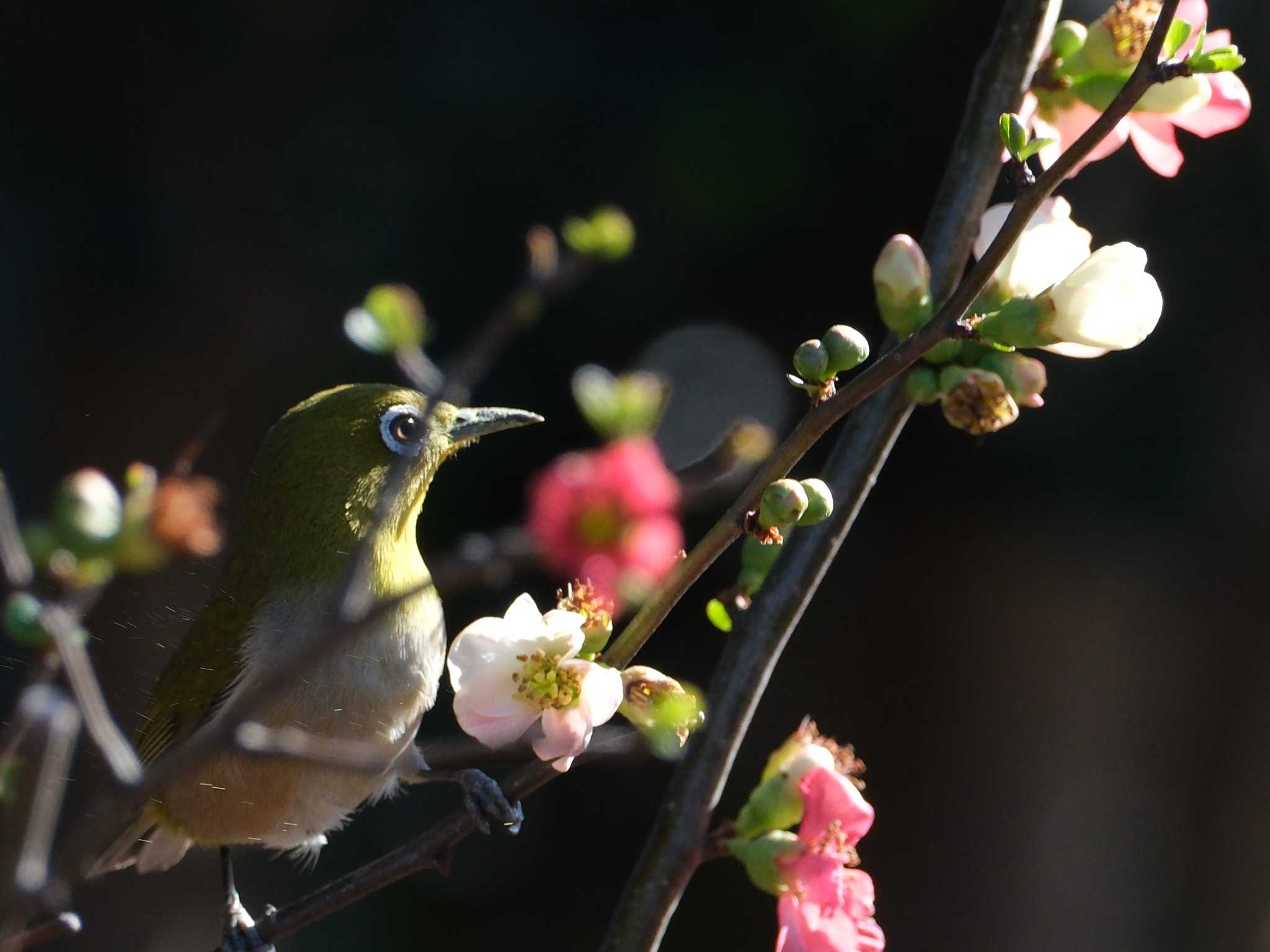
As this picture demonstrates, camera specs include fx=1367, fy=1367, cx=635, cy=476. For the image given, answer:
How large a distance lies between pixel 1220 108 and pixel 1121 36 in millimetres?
86

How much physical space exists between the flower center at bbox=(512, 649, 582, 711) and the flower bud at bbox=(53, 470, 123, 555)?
27cm

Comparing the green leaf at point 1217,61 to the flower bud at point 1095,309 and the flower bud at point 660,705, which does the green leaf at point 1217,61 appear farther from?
the flower bud at point 660,705

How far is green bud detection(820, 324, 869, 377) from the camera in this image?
743mm

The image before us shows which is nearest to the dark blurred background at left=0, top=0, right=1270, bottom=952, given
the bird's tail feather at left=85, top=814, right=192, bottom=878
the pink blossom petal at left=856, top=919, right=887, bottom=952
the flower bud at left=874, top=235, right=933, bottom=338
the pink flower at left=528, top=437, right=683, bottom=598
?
the bird's tail feather at left=85, top=814, right=192, bottom=878

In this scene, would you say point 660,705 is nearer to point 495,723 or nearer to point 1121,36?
point 495,723

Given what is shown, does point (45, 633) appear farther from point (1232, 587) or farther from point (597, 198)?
point (1232, 587)

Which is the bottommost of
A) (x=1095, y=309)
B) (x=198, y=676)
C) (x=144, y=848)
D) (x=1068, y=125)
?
(x=144, y=848)

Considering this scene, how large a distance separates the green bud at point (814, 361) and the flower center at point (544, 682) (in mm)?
217

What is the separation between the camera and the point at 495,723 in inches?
32.1

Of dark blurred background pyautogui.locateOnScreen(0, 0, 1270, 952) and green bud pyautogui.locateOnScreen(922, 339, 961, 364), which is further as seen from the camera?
dark blurred background pyautogui.locateOnScreen(0, 0, 1270, 952)

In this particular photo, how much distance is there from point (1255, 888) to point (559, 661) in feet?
8.14

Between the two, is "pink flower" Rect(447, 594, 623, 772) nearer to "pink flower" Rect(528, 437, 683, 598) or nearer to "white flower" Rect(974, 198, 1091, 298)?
"pink flower" Rect(528, 437, 683, 598)

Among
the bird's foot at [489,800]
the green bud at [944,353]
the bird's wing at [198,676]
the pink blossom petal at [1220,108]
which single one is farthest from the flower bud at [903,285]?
the bird's wing at [198,676]

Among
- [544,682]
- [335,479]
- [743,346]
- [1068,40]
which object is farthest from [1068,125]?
[743,346]
